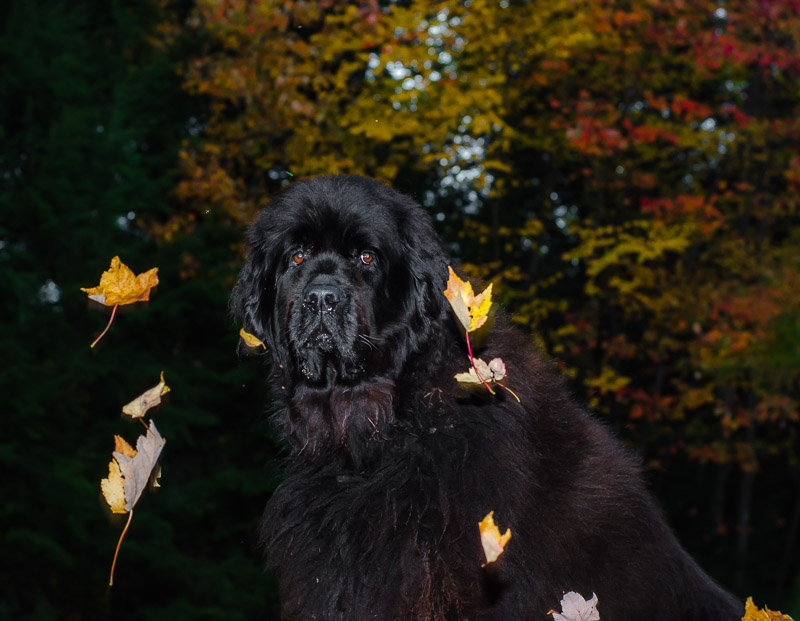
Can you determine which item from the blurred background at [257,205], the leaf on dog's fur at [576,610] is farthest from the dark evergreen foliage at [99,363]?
the leaf on dog's fur at [576,610]

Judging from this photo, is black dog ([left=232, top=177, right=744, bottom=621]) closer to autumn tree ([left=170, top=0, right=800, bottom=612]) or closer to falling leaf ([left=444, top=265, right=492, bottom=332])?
falling leaf ([left=444, top=265, right=492, bottom=332])

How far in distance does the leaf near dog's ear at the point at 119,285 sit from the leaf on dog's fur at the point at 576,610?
6.63ft

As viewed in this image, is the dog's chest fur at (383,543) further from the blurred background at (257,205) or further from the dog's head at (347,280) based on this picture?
the blurred background at (257,205)

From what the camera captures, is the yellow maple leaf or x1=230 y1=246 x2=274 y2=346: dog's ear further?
x1=230 y1=246 x2=274 y2=346: dog's ear

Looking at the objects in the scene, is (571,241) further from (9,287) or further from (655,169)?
(9,287)

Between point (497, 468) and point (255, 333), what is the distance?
140 centimetres

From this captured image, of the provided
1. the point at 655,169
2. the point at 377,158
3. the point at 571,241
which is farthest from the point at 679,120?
the point at 377,158

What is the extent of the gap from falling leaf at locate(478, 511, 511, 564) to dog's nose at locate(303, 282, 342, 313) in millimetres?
1103

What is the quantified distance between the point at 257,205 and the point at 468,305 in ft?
23.8

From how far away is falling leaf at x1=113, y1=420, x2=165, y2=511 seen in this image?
3133 millimetres

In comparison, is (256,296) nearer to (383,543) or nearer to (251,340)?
(251,340)

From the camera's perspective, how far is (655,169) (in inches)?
562

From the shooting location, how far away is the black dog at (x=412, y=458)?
3.17 metres

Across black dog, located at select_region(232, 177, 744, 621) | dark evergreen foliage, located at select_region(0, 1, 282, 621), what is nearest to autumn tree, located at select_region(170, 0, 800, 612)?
dark evergreen foliage, located at select_region(0, 1, 282, 621)
